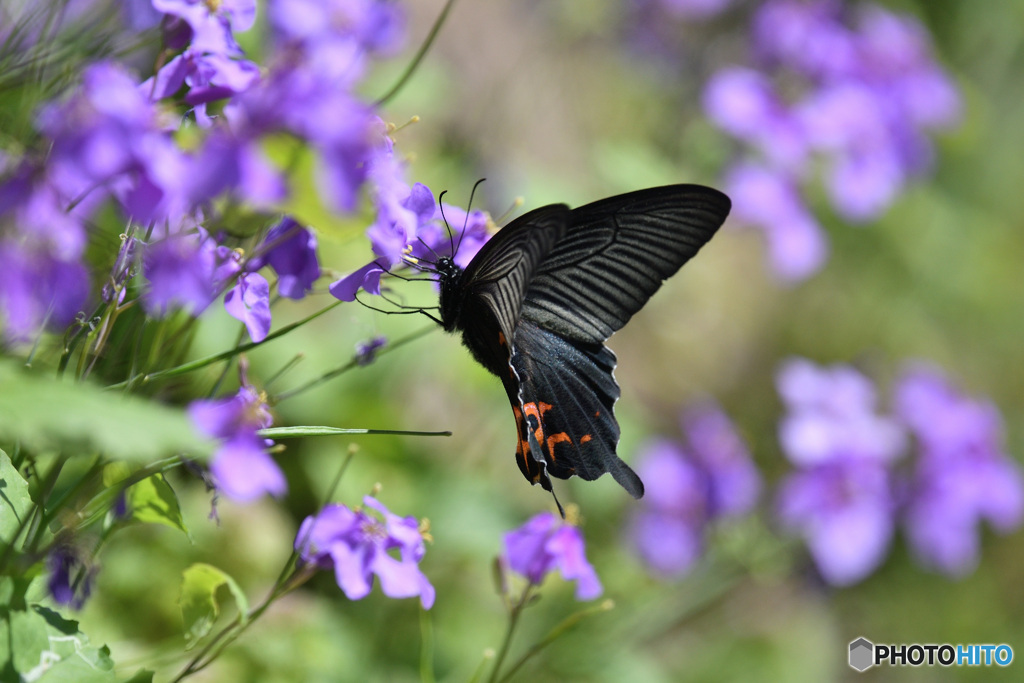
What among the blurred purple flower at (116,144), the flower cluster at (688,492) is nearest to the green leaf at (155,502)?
the blurred purple flower at (116,144)

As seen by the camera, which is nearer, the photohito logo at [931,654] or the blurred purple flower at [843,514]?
the blurred purple flower at [843,514]

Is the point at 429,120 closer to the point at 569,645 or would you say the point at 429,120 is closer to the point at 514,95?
the point at 514,95

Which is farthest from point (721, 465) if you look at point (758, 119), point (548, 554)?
point (548, 554)

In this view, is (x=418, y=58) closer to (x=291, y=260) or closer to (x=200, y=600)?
(x=291, y=260)

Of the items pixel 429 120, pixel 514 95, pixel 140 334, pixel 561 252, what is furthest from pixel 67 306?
pixel 514 95

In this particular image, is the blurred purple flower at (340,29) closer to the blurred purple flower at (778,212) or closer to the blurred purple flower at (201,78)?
the blurred purple flower at (201,78)

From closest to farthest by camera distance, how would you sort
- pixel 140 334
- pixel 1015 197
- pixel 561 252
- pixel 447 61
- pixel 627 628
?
pixel 140 334, pixel 561 252, pixel 627 628, pixel 447 61, pixel 1015 197
